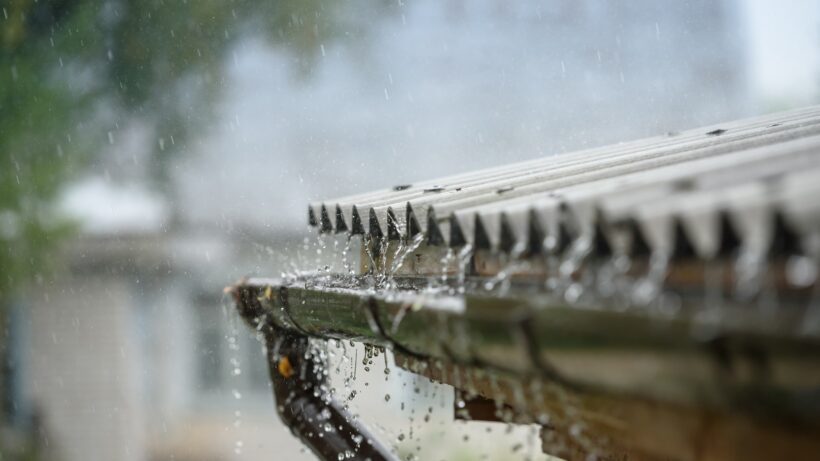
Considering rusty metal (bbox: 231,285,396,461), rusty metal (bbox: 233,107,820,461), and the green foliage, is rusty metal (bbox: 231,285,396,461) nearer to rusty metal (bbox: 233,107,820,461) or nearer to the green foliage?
rusty metal (bbox: 233,107,820,461)

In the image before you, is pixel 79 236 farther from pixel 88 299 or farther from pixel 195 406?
pixel 195 406

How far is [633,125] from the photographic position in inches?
655

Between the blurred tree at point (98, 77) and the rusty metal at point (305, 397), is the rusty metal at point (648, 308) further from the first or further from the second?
the blurred tree at point (98, 77)

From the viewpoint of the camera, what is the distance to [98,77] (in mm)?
13844

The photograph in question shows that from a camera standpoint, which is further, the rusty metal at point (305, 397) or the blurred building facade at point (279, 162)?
the blurred building facade at point (279, 162)

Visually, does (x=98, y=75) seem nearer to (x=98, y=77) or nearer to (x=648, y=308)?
(x=98, y=77)

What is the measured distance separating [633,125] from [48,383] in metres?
10.0

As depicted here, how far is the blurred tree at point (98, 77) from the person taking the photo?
12555 millimetres

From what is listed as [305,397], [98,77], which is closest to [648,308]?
[305,397]

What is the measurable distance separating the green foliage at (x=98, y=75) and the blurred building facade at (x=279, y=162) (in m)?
0.42

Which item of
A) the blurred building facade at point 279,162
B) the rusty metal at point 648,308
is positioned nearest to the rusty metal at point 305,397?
A: the rusty metal at point 648,308

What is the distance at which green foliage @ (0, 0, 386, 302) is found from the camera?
41.2ft

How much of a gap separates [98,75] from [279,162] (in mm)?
2829

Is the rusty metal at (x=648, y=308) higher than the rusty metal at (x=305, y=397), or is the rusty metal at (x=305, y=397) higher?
the rusty metal at (x=648, y=308)
